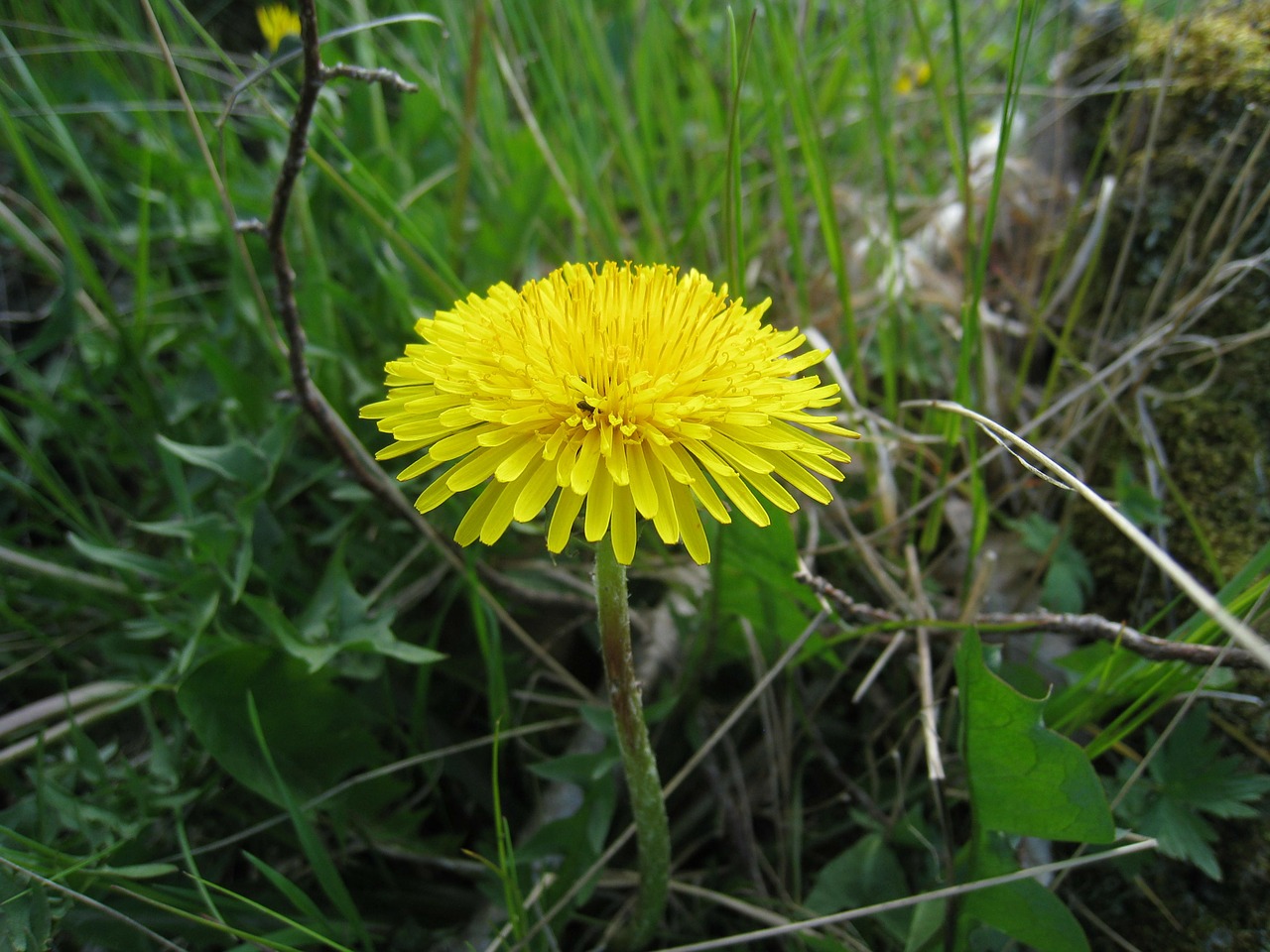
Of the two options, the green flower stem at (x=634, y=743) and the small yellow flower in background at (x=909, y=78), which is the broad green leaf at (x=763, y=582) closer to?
the green flower stem at (x=634, y=743)

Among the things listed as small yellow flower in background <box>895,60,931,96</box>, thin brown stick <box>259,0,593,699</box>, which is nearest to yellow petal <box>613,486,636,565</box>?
thin brown stick <box>259,0,593,699</box>

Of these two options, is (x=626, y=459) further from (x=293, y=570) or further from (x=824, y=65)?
(x=824, y=65)

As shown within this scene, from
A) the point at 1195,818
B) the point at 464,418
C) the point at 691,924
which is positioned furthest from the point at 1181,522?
the point at 464,418

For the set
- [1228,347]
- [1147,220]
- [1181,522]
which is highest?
[1147,220]

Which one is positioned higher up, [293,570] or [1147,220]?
[1147,220]

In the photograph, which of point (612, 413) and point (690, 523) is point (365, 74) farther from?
point (690, 523)

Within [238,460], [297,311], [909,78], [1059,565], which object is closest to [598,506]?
[297,311]

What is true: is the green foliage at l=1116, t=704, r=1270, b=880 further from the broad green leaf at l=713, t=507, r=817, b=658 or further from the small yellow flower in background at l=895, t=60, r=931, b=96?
the small yellow flower in background at l=895, t=60, r=931, b=96
